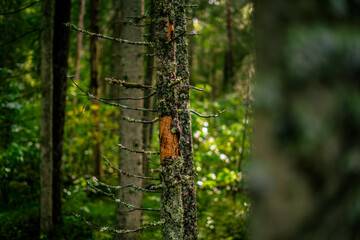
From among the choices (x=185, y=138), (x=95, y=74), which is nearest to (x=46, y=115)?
(x=185, y=138)

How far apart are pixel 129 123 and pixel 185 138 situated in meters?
1.53

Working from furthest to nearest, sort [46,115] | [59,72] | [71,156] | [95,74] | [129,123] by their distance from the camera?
[71,156]
[95,74]
[59,72]
[46,115]
[129,123]

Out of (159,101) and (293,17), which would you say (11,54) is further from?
(293,17)

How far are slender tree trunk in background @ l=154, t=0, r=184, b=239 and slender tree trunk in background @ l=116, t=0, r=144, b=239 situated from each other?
8.10 feet

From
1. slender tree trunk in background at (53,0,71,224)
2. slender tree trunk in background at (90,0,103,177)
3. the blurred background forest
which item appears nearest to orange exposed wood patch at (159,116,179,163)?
the blurred background forest

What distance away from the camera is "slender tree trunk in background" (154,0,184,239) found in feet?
9.06

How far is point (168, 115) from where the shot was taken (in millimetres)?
2750

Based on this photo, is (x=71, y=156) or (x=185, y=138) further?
(x=71, y=156)

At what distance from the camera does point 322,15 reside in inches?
23.6

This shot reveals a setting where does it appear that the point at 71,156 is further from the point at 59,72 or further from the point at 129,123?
the point at 129,123

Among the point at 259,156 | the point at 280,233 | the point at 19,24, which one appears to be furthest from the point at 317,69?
the point at 19,24

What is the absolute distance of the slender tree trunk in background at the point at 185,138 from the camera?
4.03 m

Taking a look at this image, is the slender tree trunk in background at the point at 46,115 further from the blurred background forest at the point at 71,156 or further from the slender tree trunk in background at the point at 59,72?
the blurred background forest at the point at 71,156

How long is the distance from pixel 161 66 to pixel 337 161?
93.8 inches
